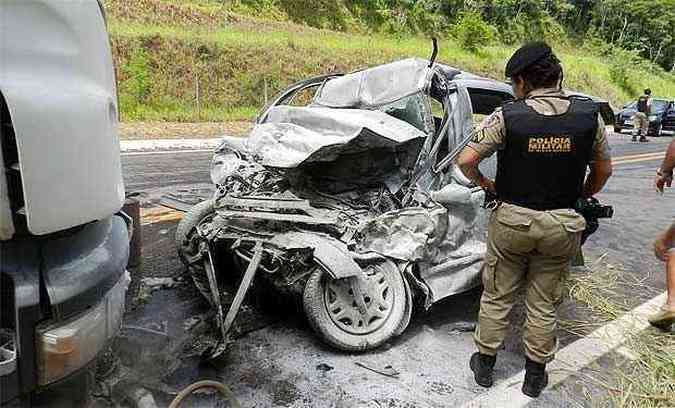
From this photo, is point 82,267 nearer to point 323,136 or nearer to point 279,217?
point 279,217

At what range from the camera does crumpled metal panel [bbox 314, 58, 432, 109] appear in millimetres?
3791

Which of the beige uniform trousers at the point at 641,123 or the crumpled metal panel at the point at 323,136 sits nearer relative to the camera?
the crumpled metal panel at the point at 323,136

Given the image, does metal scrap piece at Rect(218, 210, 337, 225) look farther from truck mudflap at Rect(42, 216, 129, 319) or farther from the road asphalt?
truck mudflap at Rect(42, 216, 129, 319)

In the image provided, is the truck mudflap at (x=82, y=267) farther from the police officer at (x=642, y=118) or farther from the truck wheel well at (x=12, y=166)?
the police officer at (x=642, y=118)

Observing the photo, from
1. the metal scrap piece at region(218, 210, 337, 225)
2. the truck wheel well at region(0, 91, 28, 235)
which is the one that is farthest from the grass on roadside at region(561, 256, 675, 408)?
the truck wheel well at region(0, 91, 28, 235)

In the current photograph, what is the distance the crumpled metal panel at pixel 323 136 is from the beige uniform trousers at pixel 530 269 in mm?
805

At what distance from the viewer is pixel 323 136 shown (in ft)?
10.3

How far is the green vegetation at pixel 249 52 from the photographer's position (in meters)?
16.2

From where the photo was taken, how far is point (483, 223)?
361 cm

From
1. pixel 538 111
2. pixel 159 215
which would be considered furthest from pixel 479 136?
pixel 159 215

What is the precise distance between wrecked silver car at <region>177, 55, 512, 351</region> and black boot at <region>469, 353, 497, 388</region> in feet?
1.54

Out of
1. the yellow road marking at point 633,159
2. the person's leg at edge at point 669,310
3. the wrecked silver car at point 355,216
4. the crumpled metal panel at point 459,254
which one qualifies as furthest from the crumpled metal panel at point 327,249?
→ the yellow road marking at point 633,159

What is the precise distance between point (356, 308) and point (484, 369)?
29.3 inches

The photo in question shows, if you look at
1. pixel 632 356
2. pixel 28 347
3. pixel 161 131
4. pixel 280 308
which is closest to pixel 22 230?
pixel 28 347
